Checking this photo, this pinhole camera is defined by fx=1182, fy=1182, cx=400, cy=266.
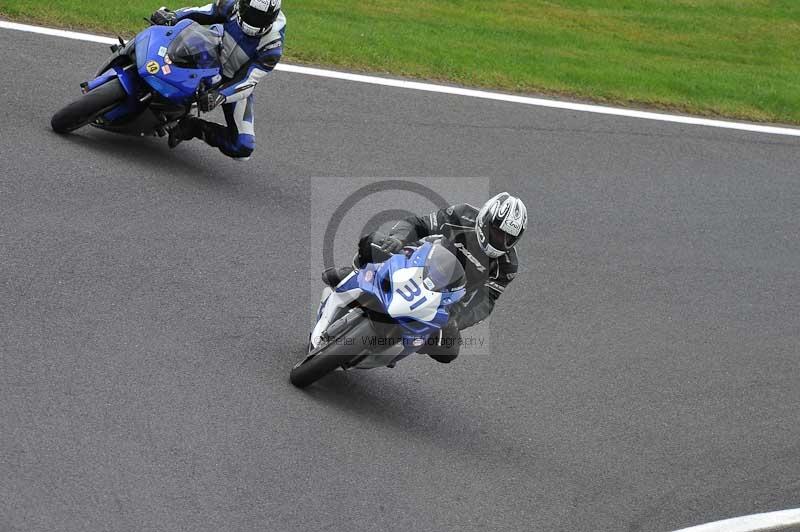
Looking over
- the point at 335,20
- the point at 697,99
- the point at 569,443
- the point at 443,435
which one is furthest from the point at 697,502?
the point at 335,20

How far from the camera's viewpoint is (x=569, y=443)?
28.7 feet

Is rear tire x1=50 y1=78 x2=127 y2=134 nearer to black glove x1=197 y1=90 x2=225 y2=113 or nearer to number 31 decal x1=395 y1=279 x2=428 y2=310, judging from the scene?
black glove x1=197 y1=90 x2=225 y2=113

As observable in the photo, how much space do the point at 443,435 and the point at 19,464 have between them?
303 cm

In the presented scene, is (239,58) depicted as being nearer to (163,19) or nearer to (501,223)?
(163,19)

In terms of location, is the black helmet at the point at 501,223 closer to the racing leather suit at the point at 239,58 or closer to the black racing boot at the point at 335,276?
the black racing boot at the point at 335,276

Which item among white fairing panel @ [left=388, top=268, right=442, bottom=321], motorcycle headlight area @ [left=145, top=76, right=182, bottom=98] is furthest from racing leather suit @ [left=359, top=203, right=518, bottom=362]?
motorcycle headlight area @ [left=145, top=76, right=182, bottom=98]

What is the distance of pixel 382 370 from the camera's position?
8969mm

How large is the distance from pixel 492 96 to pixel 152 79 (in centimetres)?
508

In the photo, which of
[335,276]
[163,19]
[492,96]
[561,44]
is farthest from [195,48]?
[561,44]

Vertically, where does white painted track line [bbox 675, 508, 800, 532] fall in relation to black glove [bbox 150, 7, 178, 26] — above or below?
below

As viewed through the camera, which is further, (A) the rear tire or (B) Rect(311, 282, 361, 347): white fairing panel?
(A) the rear tire

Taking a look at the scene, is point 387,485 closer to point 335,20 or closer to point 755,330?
point 755,330

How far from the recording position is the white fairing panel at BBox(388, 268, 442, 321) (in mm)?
7473

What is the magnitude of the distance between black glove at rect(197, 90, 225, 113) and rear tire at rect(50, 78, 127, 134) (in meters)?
0.68
